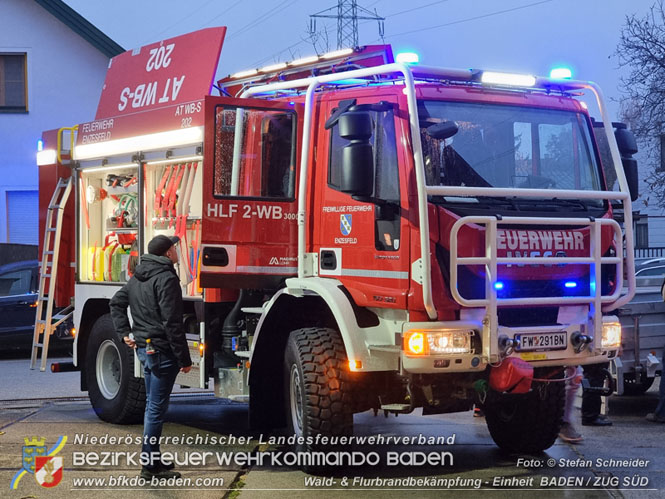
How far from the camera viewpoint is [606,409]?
9.99m

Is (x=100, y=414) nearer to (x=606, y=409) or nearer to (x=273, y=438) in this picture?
(x=273, y=438)

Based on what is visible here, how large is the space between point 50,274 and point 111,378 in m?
1.46

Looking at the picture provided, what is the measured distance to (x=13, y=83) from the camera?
82.1ft

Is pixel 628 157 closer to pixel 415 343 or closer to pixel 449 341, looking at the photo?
pixel 449 341

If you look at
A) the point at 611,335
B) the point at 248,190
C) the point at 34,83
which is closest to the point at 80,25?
the point at 34,83

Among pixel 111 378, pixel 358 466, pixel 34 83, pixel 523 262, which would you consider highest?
pixel 34 83

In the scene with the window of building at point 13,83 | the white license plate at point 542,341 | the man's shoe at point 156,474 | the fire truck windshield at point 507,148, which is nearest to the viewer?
the white license plate at point 542,341

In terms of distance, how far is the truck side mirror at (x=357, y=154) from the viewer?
6949 millimetres

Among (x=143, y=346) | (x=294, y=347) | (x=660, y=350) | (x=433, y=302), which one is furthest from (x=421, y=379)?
(x=660, y=350)

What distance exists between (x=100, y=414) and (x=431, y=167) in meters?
4.57

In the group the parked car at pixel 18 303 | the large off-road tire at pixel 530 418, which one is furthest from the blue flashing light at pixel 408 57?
the parked car at pixel 18 303

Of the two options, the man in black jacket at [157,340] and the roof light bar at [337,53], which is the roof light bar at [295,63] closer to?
the roof light bar at [337,53]

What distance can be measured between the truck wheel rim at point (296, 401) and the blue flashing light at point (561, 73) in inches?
122

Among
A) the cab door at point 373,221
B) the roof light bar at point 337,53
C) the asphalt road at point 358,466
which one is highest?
the roof light bar at point 337,53
